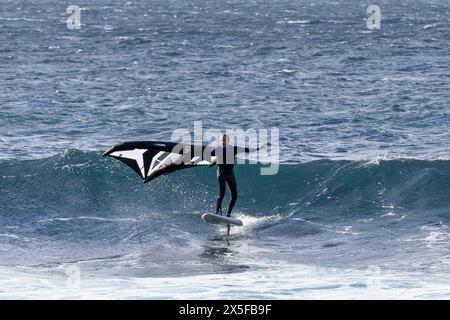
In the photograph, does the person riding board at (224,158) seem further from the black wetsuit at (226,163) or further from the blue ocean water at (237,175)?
the blue ocean water at (237,175)

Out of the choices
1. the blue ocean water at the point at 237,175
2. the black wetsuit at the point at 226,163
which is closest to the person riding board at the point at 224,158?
the black wetsuit at the point at 226,163

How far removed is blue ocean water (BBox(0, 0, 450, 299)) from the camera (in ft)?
55.2

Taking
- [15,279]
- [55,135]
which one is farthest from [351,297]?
[55,135]

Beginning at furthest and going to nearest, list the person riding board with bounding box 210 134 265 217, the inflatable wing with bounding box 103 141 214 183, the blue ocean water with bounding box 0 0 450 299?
the inflatable wing with bounding box 103 141 214 183
the person riding board with bounding box 210 134 265 217
the blue ocean water with bounding box 0 0 450 299

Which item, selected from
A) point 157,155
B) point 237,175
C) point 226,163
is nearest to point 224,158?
point 226,163

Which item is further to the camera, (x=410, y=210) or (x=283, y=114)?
(x=283, y=114)

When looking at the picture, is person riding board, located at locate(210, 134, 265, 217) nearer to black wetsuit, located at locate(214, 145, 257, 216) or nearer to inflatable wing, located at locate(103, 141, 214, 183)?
black wetsuit, located at locate(214, 145, 257, 216)

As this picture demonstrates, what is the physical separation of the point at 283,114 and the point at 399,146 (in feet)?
19.8

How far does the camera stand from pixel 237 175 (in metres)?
25.0

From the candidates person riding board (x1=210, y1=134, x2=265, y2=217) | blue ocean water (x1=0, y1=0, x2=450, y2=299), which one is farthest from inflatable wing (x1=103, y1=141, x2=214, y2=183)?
blue ocean water (x1=0, y1=0, x2=450, y2=299)

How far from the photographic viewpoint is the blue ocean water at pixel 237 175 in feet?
55.2

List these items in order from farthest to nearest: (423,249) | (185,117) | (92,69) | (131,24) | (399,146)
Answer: (131,24), (92,69), (185,117), (399,146), (423,249)

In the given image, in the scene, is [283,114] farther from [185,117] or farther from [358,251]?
[358,251]
